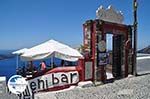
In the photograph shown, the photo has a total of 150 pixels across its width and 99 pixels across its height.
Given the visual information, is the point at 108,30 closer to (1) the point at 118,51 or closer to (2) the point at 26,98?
(1) the point at 118,51

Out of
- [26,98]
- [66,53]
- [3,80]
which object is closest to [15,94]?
[3,80]

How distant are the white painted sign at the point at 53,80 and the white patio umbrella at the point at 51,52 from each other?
0.77 metres

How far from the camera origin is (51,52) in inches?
490

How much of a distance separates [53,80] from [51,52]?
3.94ft

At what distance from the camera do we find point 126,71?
15797 mm

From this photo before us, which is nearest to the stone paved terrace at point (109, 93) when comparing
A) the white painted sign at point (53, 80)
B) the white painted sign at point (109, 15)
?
the white painted sign at point (53, 80)

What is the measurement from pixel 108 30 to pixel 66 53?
259cm

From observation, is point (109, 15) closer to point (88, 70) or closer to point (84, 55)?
point (84, 55)

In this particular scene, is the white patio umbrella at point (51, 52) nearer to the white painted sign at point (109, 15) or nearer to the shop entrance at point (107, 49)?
A: the shop entrance at point (107, 49)

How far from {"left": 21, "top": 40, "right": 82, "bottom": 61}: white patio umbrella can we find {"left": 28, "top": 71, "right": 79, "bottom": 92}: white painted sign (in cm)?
77

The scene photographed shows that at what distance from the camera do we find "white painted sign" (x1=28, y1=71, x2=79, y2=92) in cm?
1201

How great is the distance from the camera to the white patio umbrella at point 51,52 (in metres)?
12.4

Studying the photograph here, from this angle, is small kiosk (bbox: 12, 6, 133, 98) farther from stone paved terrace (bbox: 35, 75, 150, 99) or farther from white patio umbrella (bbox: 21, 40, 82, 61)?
stone paved terrace (bbox: 35, 75, 150, 99)

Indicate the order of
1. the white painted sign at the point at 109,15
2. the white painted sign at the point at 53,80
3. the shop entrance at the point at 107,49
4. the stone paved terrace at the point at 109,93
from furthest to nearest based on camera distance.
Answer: the white painted sign at the point at 109,15, the shop entrance at the point at 107,49, the white painted sign at the point at 53,80, the stone paved terrace at the point at 109,93
